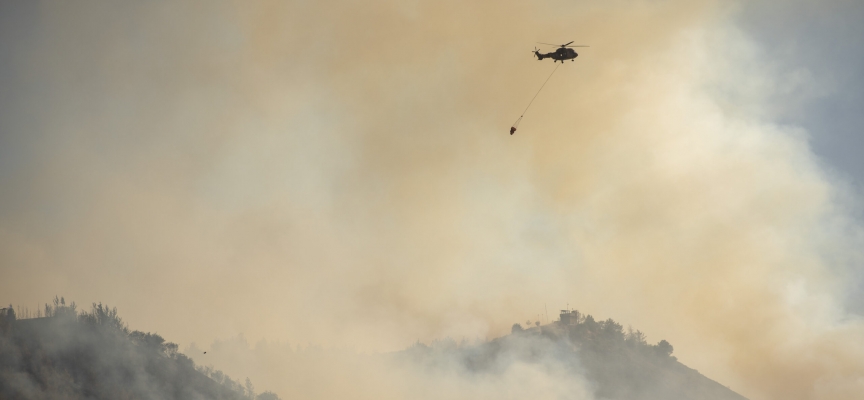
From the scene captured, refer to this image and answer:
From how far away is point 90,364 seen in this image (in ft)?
478

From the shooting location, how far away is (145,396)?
14712 cm

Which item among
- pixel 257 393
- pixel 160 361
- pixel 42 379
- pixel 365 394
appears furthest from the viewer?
pixel 365 394

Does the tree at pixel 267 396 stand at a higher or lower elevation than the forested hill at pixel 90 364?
lower

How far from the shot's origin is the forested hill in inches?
5369

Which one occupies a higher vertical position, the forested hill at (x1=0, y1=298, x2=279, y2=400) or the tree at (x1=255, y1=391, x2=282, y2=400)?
the forested hill at (x1=0, y1=298, x2=279, y2=400)

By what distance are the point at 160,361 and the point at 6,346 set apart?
3255 cm

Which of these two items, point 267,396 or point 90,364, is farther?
point 267,396

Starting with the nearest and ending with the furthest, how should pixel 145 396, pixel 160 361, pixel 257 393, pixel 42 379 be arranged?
pixel 42 379
pixel 145 396
pixel 160 361
pixel 257 393

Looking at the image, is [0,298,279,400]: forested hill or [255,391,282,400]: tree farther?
[255,391,282,400]: tree

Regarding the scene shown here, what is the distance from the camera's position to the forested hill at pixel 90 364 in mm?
136375

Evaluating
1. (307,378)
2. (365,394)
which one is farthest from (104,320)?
(365,394)

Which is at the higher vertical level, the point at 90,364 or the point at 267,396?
the point at 90,364

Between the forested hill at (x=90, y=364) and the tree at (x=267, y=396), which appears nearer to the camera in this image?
the forested hill at (x=90, y=364)

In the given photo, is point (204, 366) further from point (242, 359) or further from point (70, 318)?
point (70, 318)
